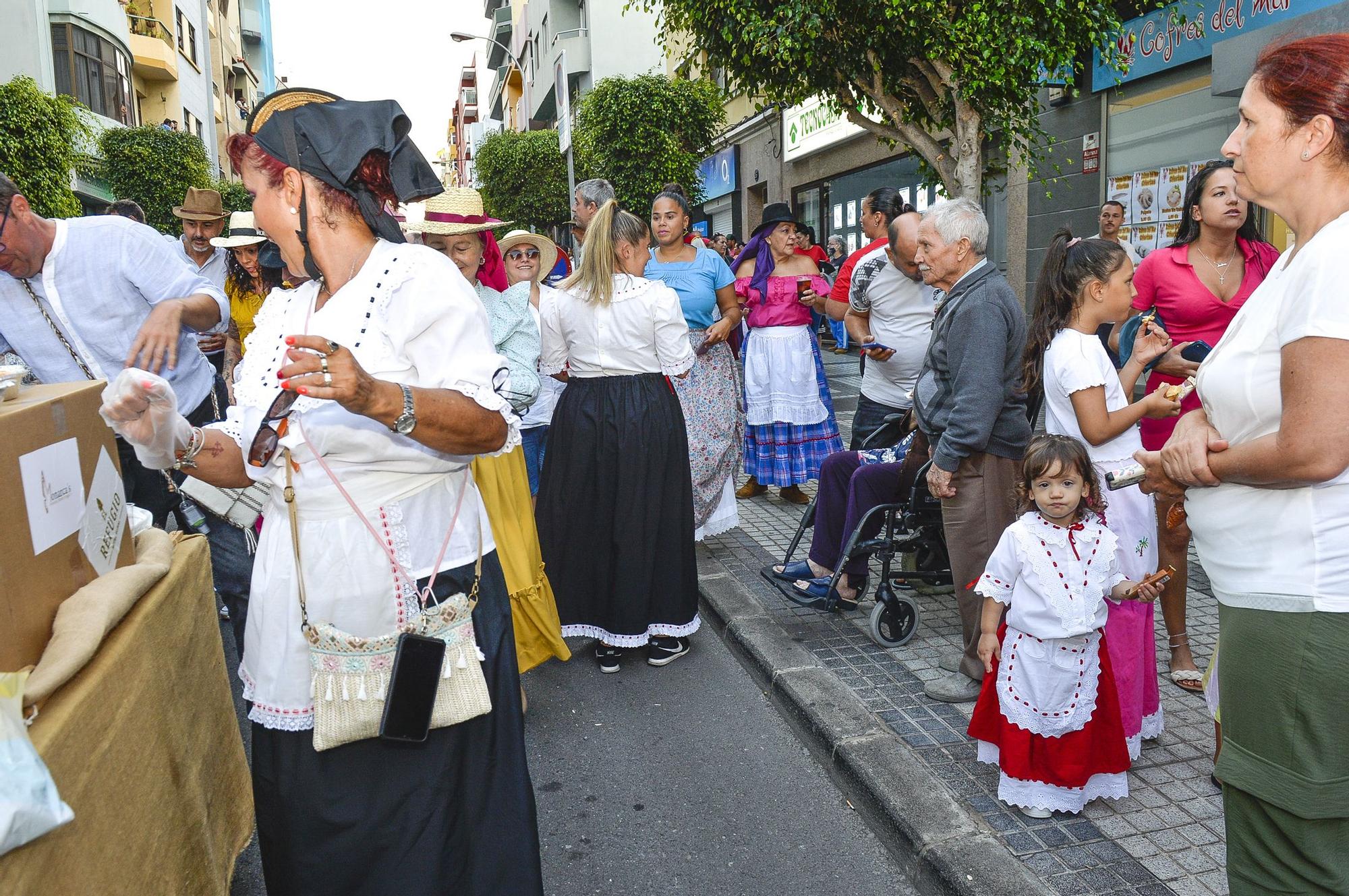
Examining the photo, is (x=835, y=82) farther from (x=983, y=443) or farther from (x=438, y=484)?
(x=438, y=484)

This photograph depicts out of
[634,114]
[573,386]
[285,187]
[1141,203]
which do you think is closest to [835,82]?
[1141,203]

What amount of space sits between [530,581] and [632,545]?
622 millimetres

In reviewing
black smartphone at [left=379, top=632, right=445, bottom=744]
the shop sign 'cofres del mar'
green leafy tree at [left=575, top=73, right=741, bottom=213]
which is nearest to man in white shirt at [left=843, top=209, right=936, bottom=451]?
black smartphone at [left=379, top=632, right=445, bottom=744]

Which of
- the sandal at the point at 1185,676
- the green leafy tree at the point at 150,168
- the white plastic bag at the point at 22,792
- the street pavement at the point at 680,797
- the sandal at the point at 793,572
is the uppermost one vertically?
the green leafy tree at the point at 150,168

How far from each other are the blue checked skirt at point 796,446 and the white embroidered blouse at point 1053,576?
4.28 meters

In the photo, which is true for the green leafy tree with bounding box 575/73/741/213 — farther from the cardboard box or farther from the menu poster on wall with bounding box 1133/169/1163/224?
the cardboard box

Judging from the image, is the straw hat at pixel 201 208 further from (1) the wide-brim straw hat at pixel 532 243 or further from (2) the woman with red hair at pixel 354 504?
(2) the woman with red hair at pixel 354 504

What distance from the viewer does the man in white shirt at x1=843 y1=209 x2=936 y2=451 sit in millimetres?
5785

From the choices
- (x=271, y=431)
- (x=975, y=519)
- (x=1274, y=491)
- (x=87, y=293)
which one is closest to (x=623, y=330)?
(x=975, y=519)

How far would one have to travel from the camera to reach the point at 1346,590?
5.77 ft

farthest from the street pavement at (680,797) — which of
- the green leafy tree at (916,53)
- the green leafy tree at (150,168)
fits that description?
the green leafy tree at (150,168)

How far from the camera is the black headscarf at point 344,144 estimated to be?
2.04 m

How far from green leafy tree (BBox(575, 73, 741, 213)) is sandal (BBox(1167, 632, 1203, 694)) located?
1877 cm

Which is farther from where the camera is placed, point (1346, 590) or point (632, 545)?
point (632, 545)
